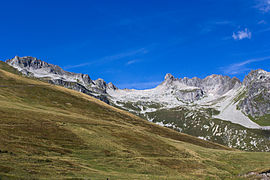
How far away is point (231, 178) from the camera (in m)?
50.9

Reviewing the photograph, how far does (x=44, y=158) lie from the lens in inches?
1718

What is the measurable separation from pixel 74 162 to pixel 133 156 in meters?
18.2

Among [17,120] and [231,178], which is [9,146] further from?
[231,178]

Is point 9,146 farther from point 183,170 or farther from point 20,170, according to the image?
point 183,170

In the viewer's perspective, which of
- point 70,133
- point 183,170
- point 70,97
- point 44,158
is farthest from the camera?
point 70,97

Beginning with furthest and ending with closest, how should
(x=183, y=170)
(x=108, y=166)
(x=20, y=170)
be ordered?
(x=183, y=170) → (x=108, y=166) → (x=20, y=170)

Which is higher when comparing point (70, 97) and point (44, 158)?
point (70, 97)

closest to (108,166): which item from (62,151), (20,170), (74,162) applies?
(74,162)

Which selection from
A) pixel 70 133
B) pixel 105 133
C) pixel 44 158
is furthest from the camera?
pixel 105 133

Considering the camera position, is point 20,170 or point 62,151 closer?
point 20,170

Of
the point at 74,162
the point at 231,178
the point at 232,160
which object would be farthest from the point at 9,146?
the point at 232,160

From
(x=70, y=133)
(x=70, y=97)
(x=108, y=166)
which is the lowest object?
(x=108, y=166)

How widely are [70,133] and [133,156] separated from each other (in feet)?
62.5

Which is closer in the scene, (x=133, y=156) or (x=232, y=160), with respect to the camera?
(x=133, y=156)
